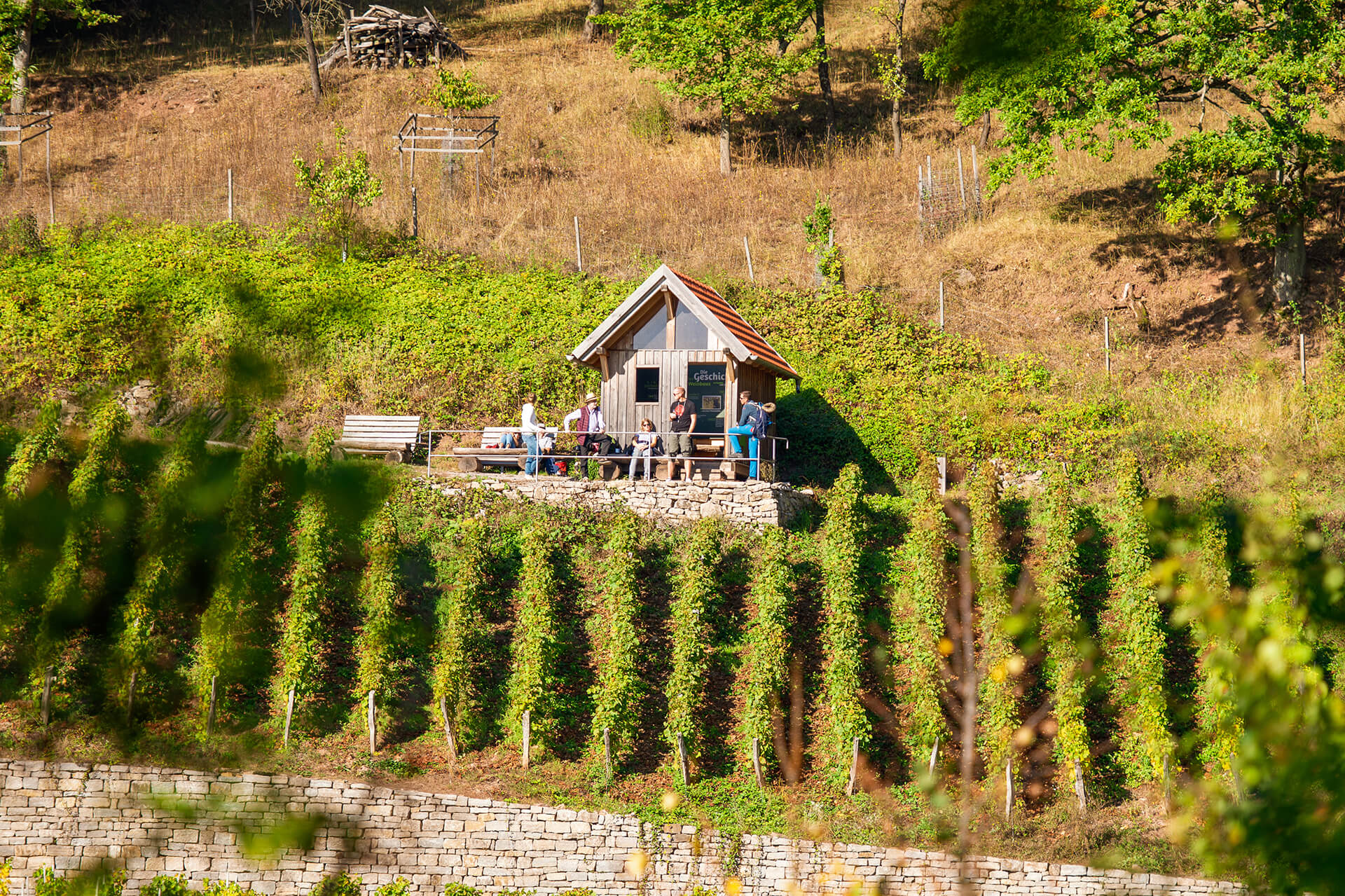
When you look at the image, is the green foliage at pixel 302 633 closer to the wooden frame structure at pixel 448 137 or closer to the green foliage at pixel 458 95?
the wooden frame structure at pixel 448 137

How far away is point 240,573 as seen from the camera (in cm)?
260

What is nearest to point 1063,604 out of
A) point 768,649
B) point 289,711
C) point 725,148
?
point 768,649

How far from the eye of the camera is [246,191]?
30.2 meters

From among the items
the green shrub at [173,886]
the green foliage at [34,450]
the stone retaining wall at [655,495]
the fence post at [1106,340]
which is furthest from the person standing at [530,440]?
the green foliage at [34,450]

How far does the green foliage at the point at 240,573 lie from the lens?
2451 mm

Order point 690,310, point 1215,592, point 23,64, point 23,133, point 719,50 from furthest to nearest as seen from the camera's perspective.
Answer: point 23,64, point 23,133, point 719,50, point 690,310, point 1215,592

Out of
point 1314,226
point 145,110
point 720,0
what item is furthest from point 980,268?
point 145,110

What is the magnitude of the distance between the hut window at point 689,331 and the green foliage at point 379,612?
5925mm

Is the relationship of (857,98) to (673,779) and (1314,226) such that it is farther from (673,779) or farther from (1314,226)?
(673,779)

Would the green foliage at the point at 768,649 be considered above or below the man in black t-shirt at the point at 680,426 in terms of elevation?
below

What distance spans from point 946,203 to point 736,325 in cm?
1230

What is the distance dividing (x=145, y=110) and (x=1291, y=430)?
33858 mm

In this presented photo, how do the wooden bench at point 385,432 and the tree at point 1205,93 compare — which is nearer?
the wooden bench at point 385,432

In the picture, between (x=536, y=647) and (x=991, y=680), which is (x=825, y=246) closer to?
(x=536, y=647)
